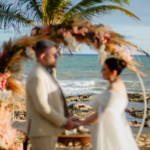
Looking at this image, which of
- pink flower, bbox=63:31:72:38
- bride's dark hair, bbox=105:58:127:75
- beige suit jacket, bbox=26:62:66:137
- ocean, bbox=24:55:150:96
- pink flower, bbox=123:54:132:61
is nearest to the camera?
beige suit jacket, bbox=26:62:66:137

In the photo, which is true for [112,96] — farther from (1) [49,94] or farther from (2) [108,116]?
(1) [49,94]

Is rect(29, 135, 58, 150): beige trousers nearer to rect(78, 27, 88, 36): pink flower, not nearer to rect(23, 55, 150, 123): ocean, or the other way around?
rect(78, 27, 88, 36): pink flower

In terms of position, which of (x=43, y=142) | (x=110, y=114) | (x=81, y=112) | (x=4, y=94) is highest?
(x=4, y=94)

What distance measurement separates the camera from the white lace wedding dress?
2697mm

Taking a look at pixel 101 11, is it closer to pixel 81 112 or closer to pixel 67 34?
pixel 81 112

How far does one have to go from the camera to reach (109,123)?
275 centimetres

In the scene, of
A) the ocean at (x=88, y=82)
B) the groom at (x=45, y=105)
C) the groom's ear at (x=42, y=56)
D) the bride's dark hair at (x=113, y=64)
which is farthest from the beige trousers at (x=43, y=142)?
the ocean at (x=88, y=82)

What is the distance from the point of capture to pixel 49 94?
2543 mm

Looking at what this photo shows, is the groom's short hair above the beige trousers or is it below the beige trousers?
above

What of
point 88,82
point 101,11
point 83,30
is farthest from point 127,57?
point 88,82

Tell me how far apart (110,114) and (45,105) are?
2.56 ft

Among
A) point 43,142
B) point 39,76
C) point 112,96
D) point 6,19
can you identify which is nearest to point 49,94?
point 39,76

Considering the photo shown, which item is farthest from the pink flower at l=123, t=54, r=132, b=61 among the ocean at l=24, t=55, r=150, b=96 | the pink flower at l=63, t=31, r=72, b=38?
the ocean at l=24, t=55, r=150, b=96

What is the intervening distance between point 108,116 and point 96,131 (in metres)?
0.24
